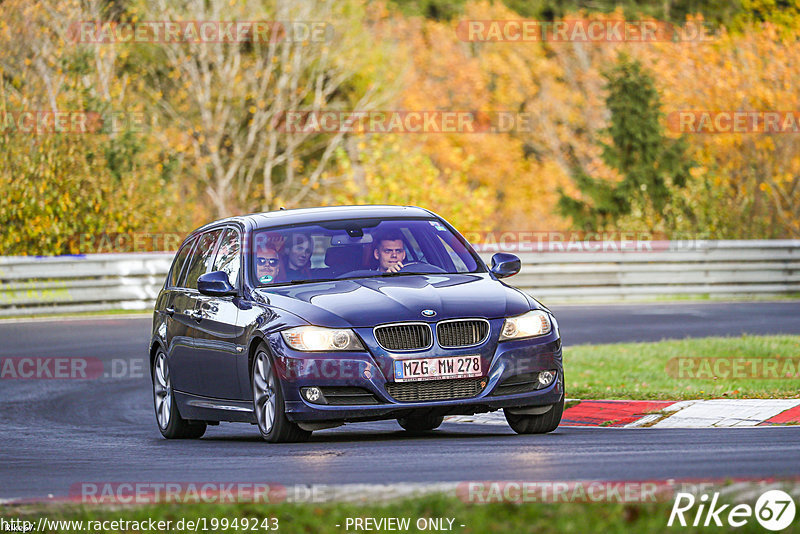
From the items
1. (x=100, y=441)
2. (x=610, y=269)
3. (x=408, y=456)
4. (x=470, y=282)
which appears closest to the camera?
(x=408, y=456)

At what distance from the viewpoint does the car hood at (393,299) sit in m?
9.81

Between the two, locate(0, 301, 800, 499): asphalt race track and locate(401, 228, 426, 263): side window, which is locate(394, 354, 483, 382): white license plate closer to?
locate(0, 301, 800, 499): asphalt race track

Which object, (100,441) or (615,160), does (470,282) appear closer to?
(100,441)

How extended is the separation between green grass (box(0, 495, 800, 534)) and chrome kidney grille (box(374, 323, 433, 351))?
10.4ft

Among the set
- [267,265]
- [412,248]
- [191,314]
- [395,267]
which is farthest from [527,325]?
[191,314]

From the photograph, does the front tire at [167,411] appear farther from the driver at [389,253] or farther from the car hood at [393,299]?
the driver at [389,253]

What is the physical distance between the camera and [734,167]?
3588cm

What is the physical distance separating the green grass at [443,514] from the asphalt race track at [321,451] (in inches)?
39.1

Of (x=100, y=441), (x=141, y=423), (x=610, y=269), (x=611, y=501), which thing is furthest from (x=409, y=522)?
(x=610, y=269)

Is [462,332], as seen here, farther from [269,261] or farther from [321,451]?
[269,261]

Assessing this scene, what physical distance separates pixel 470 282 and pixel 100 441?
317 centimetres

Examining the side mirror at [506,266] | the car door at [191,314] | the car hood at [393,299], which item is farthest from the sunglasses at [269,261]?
the side mirror at [506,266]

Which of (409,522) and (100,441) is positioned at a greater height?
(409,522)

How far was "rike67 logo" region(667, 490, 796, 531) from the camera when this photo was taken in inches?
226
